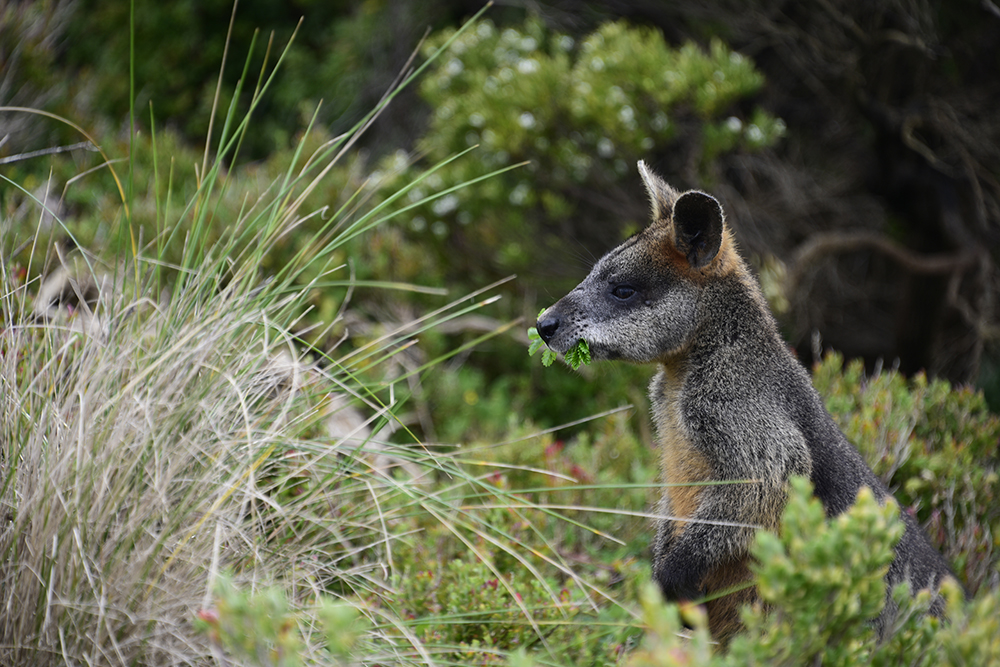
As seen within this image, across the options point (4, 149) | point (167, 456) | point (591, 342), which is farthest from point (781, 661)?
point (4, 149)

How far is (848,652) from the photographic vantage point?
195cm

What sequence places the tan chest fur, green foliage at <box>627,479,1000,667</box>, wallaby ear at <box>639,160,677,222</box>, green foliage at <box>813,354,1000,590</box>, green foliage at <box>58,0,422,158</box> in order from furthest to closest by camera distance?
green foliage at <box>58,0,422,158</box>
green foliage at <box>813,354,1000,590</box>
wallaby ear at <box>639,160,677,222</box>
the tan chest fur
green foliage at <box>627,479,1000,667</box>

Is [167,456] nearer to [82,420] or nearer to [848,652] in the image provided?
[82,420]

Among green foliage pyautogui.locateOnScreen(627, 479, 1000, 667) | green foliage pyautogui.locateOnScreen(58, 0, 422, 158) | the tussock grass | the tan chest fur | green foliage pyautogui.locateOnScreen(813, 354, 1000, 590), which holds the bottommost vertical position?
green foliage pyautogui.locateOnScreen(58, 0, 422, 158)

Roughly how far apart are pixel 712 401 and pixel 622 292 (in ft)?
1.74

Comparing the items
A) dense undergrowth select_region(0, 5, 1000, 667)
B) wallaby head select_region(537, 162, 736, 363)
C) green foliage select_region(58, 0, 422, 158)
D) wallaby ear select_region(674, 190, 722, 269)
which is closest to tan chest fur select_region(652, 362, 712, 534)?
wallaby head select_region(537, 162, 736, 363)

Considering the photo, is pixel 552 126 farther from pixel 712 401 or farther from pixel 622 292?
pixel 712 401

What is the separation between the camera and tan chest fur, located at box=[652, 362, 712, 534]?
2820mm

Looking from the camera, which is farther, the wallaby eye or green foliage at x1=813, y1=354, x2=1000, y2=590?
green foliage at x1=813, y1=354, x2=1000, y2=590

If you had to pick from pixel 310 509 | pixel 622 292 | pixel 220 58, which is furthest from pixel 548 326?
pixel 220 58

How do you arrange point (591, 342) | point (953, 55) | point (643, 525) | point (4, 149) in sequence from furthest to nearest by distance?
point (4, 149)
point (953, 55)
point (643, 525)
point (591, 342)

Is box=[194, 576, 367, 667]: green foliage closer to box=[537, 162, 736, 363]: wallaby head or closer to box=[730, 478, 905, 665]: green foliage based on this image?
box=[730, 478, 905, 665]: green foliage

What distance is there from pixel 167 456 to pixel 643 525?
249cm

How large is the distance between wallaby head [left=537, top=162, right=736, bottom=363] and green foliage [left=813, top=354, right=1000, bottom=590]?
1285 mm
